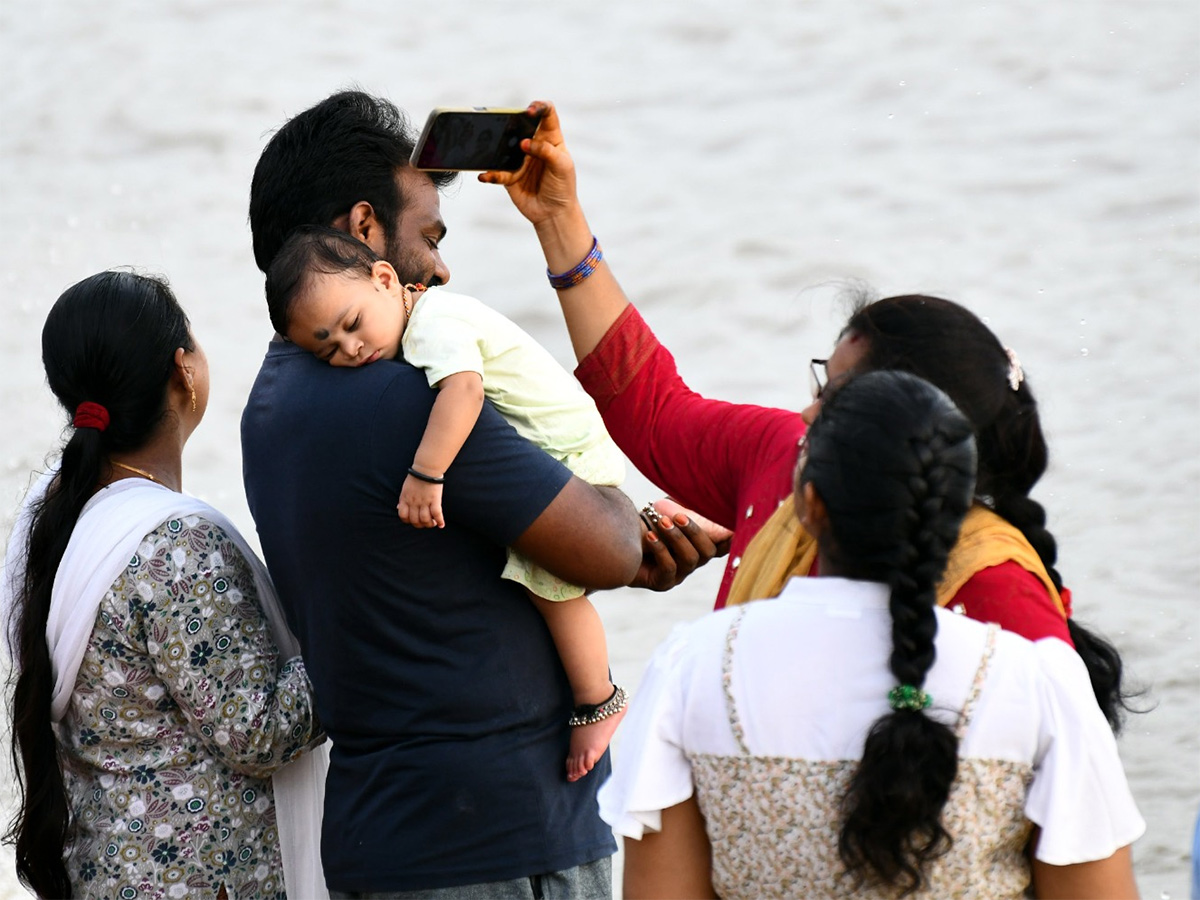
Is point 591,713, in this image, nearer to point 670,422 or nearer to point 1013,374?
point 670,422

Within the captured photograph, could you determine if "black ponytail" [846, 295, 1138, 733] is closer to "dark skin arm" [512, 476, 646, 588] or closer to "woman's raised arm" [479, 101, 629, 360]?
"dark skin arm" [512, 476, 646, 588]

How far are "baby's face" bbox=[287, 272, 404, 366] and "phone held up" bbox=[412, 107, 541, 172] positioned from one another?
0.18 meters

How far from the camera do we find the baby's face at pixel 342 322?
189cm

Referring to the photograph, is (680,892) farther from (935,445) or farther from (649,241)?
(649,241)

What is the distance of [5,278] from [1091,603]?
4.64 m

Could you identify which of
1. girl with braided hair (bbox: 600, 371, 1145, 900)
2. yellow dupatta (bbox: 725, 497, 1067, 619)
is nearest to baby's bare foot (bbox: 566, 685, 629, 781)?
yellow dupatta (bbox: 725, 497, 1067, 619)

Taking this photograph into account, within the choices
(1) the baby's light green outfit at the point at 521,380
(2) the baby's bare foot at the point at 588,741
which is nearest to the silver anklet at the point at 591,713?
(2) the baby's bare foot at the point at 588,741

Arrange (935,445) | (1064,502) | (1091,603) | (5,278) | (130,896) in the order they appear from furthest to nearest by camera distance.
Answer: (5,278) < (1064,502) < (1091,603) < (130,896) < (935,445)

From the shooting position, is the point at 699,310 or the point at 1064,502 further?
the point at 699,310

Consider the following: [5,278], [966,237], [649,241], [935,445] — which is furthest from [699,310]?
[935,445]

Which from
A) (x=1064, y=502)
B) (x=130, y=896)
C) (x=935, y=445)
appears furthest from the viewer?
(x=1064, y=502)

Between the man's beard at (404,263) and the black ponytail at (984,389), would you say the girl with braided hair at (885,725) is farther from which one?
the man's beard at (404,263)

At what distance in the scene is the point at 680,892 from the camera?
143 cm

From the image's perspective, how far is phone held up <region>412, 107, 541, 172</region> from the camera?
191 cm
